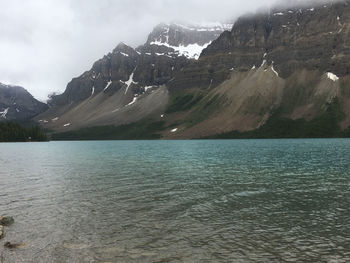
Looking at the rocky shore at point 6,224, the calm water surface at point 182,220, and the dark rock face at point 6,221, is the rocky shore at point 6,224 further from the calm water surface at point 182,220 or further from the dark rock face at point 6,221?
the calm water surface at point 182,220

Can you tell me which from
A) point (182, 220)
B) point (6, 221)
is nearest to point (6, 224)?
point (6, 221)

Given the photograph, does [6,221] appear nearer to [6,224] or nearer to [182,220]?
[6,224]

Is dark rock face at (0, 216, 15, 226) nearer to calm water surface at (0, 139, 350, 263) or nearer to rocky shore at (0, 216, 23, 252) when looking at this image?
rocky shore at (0, 216, 23, 252)

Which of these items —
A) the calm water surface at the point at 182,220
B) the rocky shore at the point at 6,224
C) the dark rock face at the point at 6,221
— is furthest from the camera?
the dark rock face at the point at 6,221

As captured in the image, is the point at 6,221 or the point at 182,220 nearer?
the point at 6,221

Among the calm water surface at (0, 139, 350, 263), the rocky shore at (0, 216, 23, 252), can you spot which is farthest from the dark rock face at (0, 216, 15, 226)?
the calm water surface at (0, 139, 350, 263)

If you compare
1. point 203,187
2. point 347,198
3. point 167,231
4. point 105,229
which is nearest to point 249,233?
point 167,231

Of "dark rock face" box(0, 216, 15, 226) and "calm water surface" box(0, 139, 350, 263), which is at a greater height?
"dark rock face" box(0, 216, 15, 226)

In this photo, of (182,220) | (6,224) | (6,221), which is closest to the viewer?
(6,224)

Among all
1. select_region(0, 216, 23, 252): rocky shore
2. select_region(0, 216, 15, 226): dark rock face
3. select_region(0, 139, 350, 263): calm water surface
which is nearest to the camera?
select_region(0, 139, 350, 263): calm water surface

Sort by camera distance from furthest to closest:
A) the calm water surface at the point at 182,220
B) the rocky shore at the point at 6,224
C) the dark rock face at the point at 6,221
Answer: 1. the dark rock face at the point at 6,221
2. the rocky shore at the point at 6,224
3. the calm water surface at the point at 182,220

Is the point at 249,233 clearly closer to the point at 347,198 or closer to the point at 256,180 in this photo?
the point at 347,198

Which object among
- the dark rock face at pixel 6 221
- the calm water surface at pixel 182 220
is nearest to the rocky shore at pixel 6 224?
the dark rock face at pixel 6 221

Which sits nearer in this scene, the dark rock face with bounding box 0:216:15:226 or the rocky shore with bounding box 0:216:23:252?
the rocky shore with bounding box 0:216:23:252
